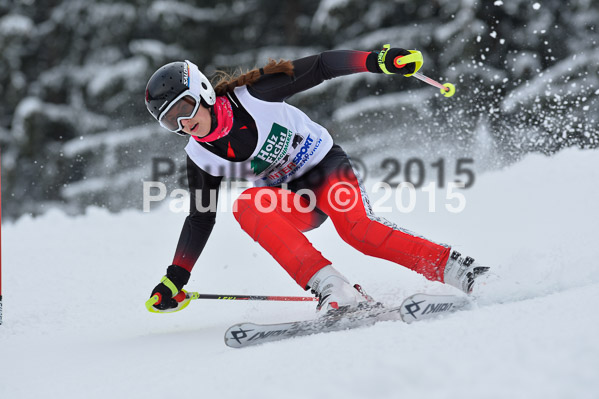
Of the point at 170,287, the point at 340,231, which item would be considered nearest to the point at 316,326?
the point at 340,231

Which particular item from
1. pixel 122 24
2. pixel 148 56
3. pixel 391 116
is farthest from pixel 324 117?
pixel 122 24

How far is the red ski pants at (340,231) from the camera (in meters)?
2.54

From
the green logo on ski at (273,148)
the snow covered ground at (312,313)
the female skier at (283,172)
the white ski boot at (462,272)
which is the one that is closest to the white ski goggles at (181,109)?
→ the female skier at (283,172)

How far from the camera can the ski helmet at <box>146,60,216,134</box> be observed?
260 centimetres

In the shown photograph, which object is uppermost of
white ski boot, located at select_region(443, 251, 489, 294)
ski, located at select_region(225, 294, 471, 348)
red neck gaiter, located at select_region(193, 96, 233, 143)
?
red neck gaiter, located at select_region(193, 96, 233, 143)

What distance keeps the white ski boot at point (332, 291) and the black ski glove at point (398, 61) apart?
908 mm

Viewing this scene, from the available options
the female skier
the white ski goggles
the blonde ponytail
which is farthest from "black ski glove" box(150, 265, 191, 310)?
the blonde ponytail

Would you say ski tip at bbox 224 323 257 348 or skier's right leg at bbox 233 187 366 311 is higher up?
skier's right leg at bbox 233 187 366 311

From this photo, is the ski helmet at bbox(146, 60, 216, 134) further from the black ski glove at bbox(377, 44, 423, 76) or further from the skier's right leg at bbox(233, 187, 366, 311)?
the black ski glove at bbox(377, 44, 423, 76)

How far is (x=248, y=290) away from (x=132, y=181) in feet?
26.8

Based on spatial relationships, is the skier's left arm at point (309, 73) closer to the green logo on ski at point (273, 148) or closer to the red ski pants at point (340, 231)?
the green logo on ski at point (273, 148)

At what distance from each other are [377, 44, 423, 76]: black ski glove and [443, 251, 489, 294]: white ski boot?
82 centimetres

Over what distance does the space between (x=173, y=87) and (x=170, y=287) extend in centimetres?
93

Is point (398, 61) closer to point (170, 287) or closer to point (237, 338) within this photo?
point (237, 338)
